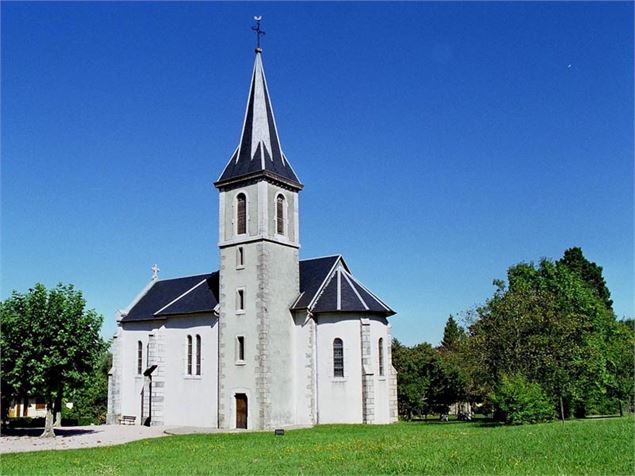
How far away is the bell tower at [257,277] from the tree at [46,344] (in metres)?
8.82

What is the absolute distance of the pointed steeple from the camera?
4122 centimetres

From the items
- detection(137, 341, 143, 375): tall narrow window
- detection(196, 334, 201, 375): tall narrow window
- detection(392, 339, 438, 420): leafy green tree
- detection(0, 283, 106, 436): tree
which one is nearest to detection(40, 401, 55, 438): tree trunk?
detection(0, 283, 106, 436): tree

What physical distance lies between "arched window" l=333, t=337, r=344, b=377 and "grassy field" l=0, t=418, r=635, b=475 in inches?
416

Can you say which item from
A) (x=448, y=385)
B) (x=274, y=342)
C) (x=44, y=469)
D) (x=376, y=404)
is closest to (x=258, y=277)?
(x=274, y=342)

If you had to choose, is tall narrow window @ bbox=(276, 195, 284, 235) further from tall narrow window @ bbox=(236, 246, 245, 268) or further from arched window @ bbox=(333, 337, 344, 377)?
arched window @ bbox=(333, 337, 344, 377)

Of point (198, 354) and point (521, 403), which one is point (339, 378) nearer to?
point (198, 354)

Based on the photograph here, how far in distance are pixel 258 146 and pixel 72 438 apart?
20689 millimetres

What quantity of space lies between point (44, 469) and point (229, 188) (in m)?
24.6

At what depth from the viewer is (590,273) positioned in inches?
2714

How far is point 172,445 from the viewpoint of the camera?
2833 cm

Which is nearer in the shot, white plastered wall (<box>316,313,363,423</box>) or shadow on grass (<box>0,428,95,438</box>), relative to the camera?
shadow on grass (<box>0,428,95,438</box>)

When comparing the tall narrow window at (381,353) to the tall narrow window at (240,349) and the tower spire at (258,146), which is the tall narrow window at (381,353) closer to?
the tall narrow window at (240,349)

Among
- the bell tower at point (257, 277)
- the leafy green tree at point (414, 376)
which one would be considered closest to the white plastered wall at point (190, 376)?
the bell tower at point (257, 277)

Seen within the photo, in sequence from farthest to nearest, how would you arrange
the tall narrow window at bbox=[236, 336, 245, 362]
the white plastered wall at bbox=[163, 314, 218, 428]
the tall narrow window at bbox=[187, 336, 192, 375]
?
the tall narrow window at bbox=[187, 336, 192, 375] → the white plastered wall at bbox=[163, 314, 218, 428] → the tall narrow window at bbox=[236, 336, 245, 362]
